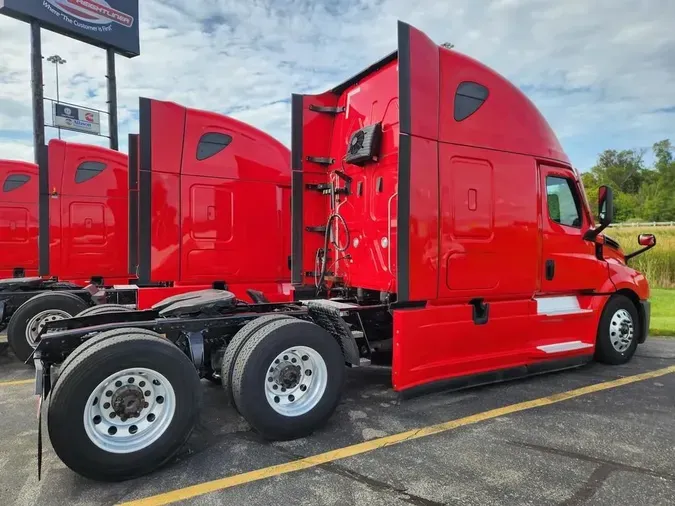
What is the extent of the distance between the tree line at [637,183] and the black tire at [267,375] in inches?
2481

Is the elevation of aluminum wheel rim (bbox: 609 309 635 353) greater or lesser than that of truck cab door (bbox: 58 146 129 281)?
lesser

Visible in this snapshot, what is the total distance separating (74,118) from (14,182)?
905cm

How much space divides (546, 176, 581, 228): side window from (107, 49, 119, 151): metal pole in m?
15.1

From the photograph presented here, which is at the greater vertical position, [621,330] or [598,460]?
[621,330]

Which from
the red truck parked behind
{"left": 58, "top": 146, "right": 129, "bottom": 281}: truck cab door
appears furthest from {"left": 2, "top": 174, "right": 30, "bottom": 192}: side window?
{"left": 58, "top": 146, "right": 129, "bottom": 281}: truck cab door

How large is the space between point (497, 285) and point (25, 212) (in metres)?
9.02

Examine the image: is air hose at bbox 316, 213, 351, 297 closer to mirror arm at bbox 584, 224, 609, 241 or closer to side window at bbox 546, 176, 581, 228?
side window at bbox 546, 176, 581, 228

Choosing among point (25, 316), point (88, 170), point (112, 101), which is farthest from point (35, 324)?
point (112, 101)

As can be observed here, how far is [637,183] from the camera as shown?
88875mm

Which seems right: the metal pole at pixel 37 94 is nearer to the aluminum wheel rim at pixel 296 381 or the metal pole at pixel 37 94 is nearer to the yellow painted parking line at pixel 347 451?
the aluminum wheel rim at pixel 296 381

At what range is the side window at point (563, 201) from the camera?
224 inches

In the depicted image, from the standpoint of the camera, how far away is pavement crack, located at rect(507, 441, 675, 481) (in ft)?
11.1

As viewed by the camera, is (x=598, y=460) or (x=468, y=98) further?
(x=468, y=98)

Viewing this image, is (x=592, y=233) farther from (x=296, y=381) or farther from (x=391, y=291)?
(x=296, y=381)
